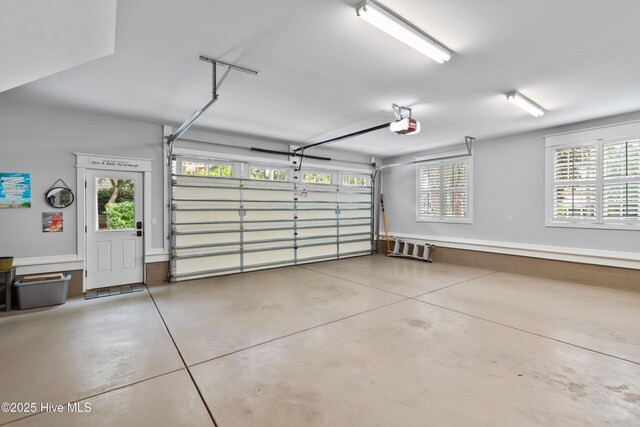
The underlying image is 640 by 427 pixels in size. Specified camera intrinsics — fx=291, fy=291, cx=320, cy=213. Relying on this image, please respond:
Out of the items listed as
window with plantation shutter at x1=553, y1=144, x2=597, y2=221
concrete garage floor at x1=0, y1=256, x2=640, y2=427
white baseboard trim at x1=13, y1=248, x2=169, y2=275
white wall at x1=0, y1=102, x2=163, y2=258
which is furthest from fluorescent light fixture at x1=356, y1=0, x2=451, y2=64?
white baseboard trim at x1=13, y1=248, x2=169, y2=275

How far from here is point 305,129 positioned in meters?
5.81

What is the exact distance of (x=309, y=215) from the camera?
7.40 metres

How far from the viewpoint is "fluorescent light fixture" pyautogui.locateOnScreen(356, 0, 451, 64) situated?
2.16 meters

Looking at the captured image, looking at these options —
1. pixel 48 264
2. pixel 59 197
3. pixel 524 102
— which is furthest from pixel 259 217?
pixel 524 102

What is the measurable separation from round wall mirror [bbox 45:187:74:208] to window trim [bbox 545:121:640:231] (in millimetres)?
8443

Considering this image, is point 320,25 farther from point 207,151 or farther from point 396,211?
point 396,211

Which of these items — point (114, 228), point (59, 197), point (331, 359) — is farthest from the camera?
point (114, 228)

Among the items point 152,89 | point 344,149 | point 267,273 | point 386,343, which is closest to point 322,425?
point 386,343

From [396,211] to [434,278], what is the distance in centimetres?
317

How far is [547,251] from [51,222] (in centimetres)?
866

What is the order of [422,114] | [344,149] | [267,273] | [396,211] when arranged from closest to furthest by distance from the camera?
[422,114] → [267,273] → [344,149] → [396,211]

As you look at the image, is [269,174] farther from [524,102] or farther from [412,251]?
[524,102]

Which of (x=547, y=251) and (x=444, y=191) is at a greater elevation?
(x=444, y=191)

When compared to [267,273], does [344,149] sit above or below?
above
